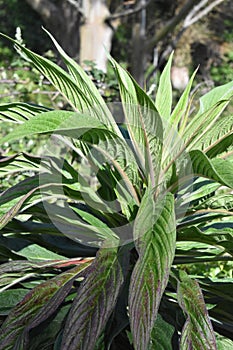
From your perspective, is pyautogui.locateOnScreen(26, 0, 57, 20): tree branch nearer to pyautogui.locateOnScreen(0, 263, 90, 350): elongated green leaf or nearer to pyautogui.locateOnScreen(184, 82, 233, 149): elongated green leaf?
pyautogui.locateOnScreen(184, 82, 233, 149): elongated green leaf

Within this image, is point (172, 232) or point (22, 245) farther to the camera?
point (22, 245)

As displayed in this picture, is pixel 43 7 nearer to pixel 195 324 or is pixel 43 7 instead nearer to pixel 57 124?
pixel 57 124

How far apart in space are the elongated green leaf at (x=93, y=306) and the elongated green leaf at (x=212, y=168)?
1.03 feet

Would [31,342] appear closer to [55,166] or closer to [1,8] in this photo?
[55,166]

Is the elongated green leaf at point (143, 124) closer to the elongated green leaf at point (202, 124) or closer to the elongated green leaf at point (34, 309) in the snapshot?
the elongated green leaf at point (202, 124)

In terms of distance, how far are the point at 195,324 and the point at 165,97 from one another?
0.70 metres

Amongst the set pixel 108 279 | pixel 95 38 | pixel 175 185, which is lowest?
pixel 108 279

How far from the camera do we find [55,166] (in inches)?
68.7

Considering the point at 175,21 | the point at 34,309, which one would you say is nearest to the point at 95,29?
the point at 175,21

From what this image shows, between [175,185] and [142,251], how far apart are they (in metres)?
0.30

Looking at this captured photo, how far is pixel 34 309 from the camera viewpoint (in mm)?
1384

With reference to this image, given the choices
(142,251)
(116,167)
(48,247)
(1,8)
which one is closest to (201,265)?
(48,247)

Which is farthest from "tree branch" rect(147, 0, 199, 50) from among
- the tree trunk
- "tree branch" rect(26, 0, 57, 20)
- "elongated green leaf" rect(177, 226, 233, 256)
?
"elongated green leaf" rect(177, 226, 233, 256)

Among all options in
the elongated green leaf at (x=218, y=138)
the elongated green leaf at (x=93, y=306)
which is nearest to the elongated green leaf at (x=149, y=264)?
the elongated green leaf at (x=93, y=306)
